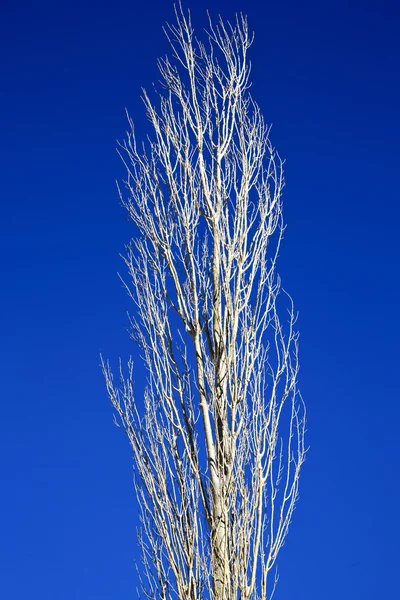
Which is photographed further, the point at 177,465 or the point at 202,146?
the point at 202,146

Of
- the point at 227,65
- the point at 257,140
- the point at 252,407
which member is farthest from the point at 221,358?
the point at 227,65

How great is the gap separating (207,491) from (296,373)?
791mm

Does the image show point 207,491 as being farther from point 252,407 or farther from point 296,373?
point 296,373

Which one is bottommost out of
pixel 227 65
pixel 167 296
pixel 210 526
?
pixel 210 526

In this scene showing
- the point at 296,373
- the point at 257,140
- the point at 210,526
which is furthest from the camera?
the point at 257,140

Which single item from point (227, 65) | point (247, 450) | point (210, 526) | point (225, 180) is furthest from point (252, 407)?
point (227, 65)

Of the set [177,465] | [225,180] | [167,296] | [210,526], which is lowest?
[210,526]

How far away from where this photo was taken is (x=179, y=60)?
531cm

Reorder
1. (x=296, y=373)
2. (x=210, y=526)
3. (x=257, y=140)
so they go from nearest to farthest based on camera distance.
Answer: (x=210, y=526) < (x=296, y=373) < (x=257, y=140)

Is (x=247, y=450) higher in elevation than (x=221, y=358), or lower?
lower

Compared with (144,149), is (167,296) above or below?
below

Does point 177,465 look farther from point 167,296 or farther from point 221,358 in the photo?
point 167,296

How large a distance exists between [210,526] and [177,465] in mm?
358

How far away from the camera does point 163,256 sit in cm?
490
